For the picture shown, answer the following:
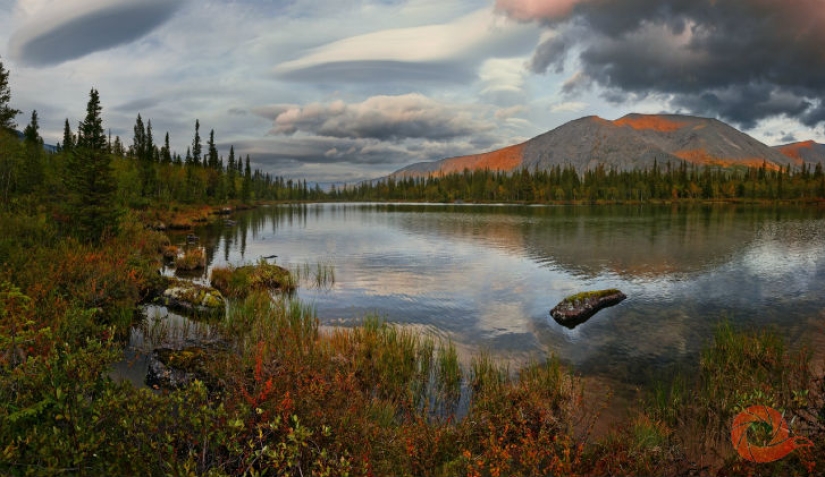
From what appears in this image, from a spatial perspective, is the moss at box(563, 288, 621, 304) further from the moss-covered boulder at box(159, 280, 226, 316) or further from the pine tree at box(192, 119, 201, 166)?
the pine tree at box(192, 119, 201, 166)

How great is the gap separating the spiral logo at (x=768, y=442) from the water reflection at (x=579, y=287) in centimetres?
914

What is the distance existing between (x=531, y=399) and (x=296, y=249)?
→ 43268 mm

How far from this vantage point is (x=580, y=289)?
2955cm

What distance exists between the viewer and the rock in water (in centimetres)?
2222

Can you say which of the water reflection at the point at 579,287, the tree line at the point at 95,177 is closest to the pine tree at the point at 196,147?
the tree line at the point at 95,177

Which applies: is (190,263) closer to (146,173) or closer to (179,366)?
(179,366)

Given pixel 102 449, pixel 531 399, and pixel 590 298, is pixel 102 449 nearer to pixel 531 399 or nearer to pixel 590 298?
pixel 531 399

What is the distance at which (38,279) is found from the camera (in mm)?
A: 16062

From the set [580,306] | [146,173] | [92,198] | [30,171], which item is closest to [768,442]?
[580,306]

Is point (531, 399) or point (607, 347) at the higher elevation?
point (531, 399)

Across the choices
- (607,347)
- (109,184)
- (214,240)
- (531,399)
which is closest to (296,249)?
(214,240)

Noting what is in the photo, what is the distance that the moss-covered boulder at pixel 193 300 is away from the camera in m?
21.9

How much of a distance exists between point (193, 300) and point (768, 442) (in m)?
23.8

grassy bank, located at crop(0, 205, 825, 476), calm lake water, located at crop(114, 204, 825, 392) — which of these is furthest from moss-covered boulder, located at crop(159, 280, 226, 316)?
calm lake water, located at crop(114, 204, 825, 392)
